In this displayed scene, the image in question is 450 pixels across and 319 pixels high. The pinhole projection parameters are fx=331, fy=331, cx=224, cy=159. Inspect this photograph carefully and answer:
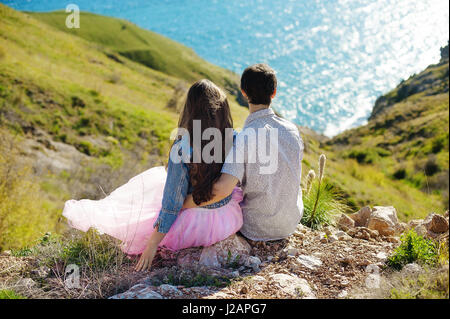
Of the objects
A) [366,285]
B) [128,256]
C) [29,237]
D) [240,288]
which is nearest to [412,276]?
[366,285]

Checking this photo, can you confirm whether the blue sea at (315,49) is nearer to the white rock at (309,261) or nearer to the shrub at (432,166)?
the shrub at (432,166)

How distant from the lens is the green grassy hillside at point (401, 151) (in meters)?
14.8

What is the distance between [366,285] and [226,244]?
124 cm

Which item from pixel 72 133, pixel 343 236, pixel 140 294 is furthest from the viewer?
pixel 72 133

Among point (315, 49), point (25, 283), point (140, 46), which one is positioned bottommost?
point (25, 283)

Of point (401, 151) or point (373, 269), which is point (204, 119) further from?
point (401, 151)

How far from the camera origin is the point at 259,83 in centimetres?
285

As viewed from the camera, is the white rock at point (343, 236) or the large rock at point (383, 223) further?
the large rock at point (383, 223)

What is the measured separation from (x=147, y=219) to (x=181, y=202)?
51 cm

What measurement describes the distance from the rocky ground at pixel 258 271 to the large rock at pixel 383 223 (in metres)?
0.32

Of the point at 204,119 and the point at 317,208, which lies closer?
the point at 204,119

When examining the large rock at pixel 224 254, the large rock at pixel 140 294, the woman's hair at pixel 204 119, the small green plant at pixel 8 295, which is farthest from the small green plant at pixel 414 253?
the small green plant at pixel 8 295

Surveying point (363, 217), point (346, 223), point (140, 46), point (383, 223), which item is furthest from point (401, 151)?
point (140, 46)

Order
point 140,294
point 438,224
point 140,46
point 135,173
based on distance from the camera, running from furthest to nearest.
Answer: point 140,46 → point 135,173 → point 438,224 → point 140,294
